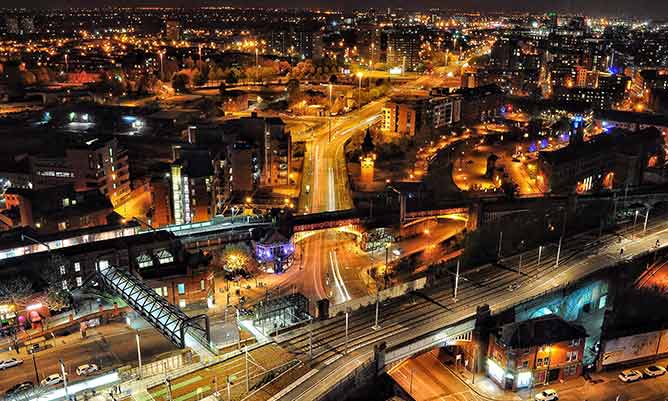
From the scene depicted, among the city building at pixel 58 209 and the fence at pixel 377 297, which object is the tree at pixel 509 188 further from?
the city building at pixel 58 209

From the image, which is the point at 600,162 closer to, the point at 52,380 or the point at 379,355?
the point at 379,355

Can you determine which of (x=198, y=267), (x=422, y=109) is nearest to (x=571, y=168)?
(x=422, y=109)

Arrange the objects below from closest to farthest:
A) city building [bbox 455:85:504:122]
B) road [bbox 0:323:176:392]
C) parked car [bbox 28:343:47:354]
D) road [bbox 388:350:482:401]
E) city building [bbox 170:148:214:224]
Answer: road [bbox 0:323:176:392] < road [bbox 388:350:482:401] < parked car [bbox 28:343:47:354] < city building [bbox 170:148:214:224] < city building [bbox 455:85:504:122]

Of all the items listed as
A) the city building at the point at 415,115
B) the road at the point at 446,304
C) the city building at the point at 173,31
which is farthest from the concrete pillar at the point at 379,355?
the city building at the point at 173,31

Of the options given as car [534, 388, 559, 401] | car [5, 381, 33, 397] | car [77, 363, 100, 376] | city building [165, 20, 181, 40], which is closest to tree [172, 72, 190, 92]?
car [77, 363, 100, 376]

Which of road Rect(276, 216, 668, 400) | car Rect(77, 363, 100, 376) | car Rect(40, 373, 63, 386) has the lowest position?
car Rect(77, 363, 100, 376)

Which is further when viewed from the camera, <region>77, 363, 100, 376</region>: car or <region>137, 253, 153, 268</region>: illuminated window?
<region>137, 253, 153, 268</region>: illuminated window

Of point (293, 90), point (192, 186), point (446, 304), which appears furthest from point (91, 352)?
point (293, 90)

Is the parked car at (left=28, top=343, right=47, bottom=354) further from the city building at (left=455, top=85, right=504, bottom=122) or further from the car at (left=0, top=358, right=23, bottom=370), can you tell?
the city building at (left=455, top=85, right=504, bottom=122)
